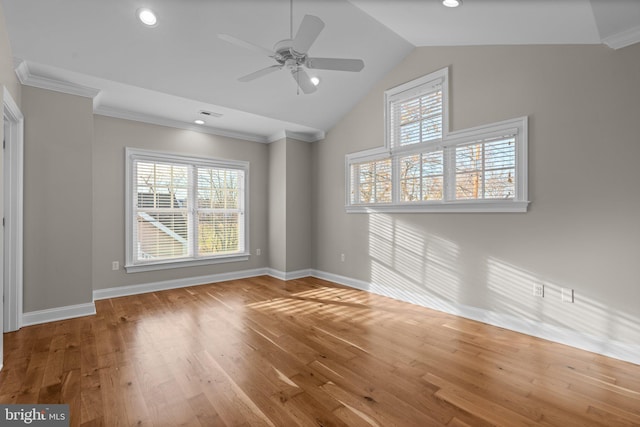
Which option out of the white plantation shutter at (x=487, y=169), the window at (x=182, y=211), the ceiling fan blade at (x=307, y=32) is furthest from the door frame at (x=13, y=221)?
the white plantation shutter at (x=487, y=169)

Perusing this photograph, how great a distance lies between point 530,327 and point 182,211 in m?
4.79

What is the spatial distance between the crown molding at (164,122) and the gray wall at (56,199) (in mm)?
689

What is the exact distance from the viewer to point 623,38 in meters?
2.55

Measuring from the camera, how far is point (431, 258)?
3.96m

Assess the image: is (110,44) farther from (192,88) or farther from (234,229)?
(234,229)

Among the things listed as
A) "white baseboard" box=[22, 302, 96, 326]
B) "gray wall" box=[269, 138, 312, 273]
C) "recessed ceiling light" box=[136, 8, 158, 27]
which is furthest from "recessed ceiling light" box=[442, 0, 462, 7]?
"white baseboard" box=[22, 302, 96, 326]

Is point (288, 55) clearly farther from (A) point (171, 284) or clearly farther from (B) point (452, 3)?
(A) point (171, 284)

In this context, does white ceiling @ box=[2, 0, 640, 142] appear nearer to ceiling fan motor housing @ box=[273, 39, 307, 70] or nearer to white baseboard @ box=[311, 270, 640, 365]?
ceiling fan motor housing @ box=[273, 39, 307, 70]

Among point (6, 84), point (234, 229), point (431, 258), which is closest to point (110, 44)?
point (6, 84)

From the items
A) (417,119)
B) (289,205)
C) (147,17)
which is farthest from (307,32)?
(289,205)

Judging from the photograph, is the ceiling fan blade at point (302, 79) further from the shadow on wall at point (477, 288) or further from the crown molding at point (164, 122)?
the crown molding at point (164, 122)

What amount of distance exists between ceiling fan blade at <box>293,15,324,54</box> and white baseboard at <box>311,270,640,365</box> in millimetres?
3148

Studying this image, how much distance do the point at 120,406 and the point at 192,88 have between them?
3320 millimetres

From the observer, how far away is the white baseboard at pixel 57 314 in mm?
3311
